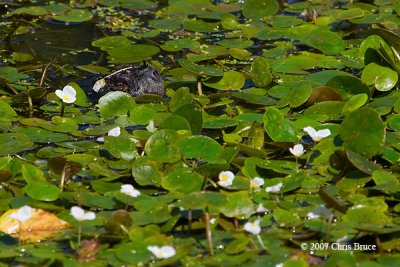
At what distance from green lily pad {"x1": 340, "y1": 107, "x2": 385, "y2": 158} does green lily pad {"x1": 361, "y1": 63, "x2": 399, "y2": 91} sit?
1.58 feet

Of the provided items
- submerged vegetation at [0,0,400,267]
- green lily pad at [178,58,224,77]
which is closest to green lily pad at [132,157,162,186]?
submerged vegetation at [0,0,400,267]

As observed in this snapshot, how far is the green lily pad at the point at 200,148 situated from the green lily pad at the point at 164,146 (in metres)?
0.03

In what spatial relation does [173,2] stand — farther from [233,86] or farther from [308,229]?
[308,229]

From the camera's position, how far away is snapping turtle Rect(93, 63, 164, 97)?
3006 mm

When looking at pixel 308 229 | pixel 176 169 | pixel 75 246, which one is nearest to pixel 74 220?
pixel 75 246

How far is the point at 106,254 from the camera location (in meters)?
2.04

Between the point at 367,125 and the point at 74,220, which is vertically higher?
the point at 367,125

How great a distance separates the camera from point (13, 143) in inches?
102

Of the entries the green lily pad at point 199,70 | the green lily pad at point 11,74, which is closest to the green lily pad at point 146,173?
the green lily pad at point 199,70

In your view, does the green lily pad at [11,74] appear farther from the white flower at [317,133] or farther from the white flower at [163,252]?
the white flower at [163,252]

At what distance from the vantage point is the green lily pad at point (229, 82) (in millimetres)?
3002

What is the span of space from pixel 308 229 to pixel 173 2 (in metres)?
1.98

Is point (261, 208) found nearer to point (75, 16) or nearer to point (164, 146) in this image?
point (164, 146)

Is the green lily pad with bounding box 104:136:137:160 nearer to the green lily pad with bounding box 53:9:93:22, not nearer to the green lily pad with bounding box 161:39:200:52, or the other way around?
the green lily pad with bounding box 161:39:200:52
